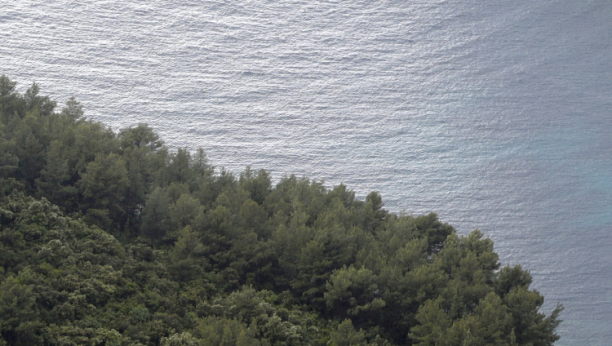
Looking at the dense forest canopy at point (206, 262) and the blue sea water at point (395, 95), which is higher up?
the blue sea water at point (395, 95)

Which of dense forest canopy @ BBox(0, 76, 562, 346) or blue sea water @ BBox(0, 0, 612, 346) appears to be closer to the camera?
dense forest canopy @ BBox(0, 76, 562, 346)

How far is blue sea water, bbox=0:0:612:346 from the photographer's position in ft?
265

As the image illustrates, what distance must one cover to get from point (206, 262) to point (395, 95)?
58283 millimetres

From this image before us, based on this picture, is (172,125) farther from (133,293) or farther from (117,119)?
(133,293)

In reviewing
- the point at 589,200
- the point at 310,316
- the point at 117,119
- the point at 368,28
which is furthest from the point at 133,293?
the point at 368,28

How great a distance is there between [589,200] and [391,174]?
23831 mm

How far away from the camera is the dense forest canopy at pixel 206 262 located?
3381 centimetres

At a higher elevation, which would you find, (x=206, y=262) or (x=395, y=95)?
(x=395, y=95)

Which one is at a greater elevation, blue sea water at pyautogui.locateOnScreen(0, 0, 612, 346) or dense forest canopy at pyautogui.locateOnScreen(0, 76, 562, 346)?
blue sea water at pyautogui.locateOnScreen(0, 0, 612, 346)

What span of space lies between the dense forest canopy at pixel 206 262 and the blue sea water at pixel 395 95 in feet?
98.4

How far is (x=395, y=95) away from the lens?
9538cm

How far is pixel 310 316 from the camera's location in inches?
1564

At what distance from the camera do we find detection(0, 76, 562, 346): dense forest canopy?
33812mm

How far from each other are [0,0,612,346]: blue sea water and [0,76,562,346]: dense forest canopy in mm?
29985
